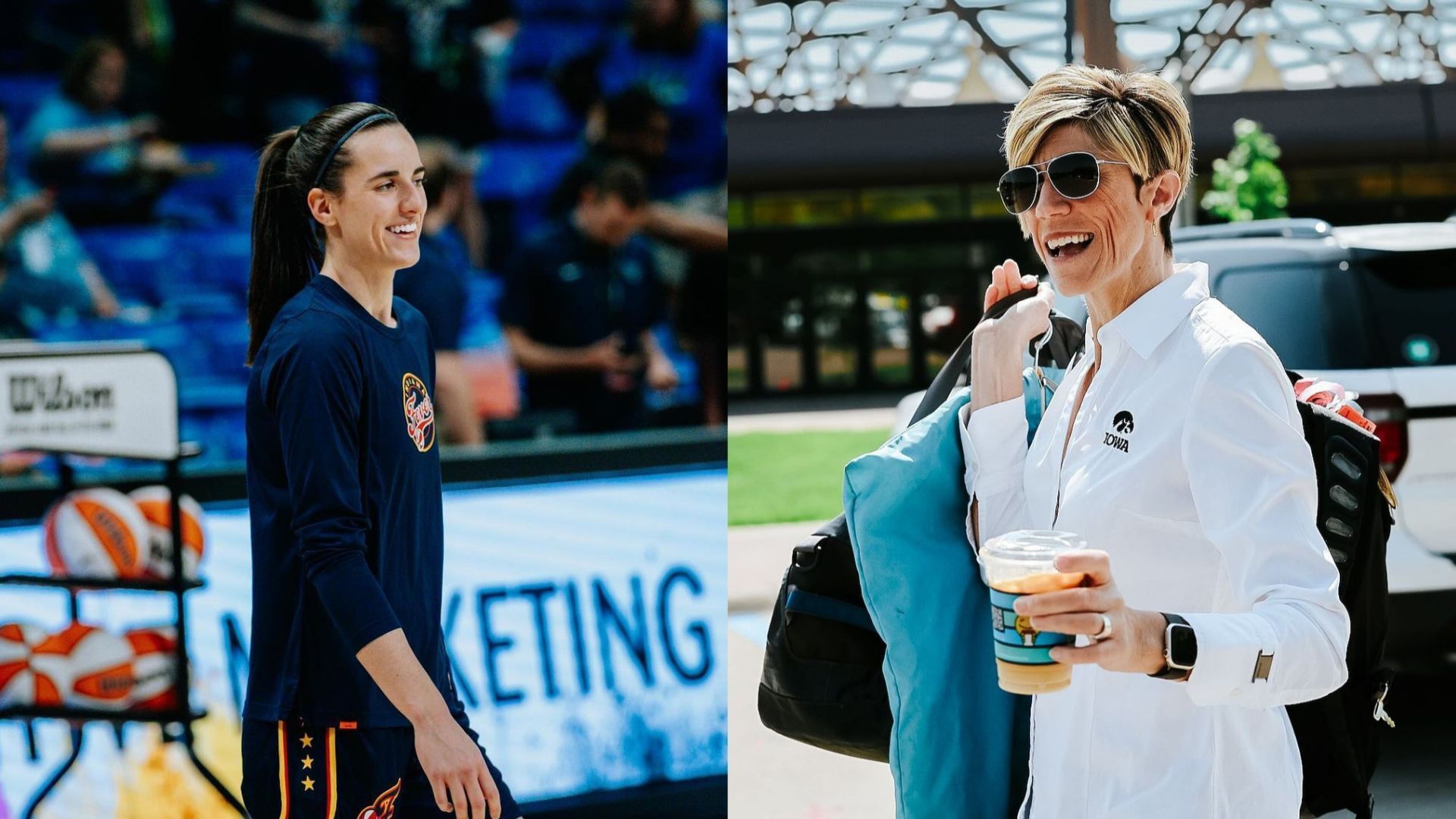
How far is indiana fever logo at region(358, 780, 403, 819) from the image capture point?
8.40ft

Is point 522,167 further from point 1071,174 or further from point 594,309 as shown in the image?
point 1071,174

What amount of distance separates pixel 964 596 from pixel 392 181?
1294 mm

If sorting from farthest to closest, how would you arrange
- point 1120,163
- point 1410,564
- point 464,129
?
point 1410,564 → point 464,129 → point 1120,163

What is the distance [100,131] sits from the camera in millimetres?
4184

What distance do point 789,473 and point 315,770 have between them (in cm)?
1210

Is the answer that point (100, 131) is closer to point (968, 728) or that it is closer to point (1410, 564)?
point (968, 728)

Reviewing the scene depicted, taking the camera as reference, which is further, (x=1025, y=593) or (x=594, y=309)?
(x=594, y=309)

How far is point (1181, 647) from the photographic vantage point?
1.63 metres

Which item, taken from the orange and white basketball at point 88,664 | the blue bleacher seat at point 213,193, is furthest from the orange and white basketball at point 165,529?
the blue bleacher seat at point 213,193

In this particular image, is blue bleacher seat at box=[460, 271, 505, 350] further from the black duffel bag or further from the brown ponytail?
the black duffel bag

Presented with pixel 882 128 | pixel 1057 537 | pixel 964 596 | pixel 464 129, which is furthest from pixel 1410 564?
pixel 882 128

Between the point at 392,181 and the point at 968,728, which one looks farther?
the point at 392,181

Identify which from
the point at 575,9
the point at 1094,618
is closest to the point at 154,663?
the point at 575,9

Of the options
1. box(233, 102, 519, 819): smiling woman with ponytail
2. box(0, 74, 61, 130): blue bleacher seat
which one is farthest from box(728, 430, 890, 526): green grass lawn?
box(233, 102, 519, 819): smiling woman with ponytail
